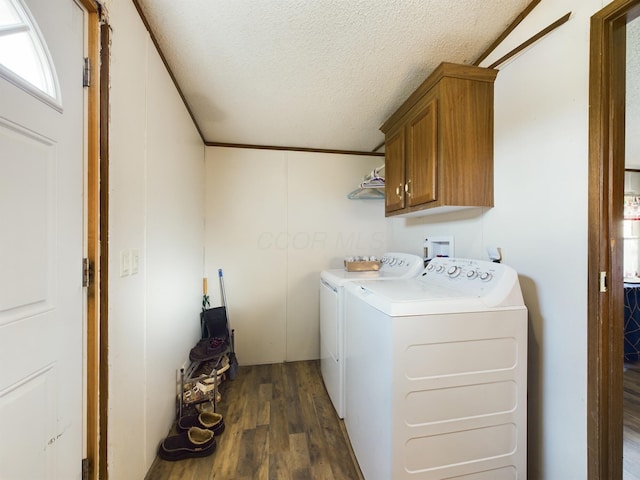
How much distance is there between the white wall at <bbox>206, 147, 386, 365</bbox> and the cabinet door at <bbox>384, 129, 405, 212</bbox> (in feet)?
2.31

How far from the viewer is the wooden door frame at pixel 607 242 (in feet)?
3.05

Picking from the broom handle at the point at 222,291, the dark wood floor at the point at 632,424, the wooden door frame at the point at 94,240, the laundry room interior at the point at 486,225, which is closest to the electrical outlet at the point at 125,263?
the laundry room interior at the point at 486,225

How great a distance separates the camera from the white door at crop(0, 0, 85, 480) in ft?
2.14

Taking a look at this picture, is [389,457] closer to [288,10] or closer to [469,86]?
[469,86]

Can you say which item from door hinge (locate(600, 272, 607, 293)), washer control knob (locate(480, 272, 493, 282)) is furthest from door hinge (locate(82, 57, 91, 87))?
door hinge (locate(600, 272, 607, 293))

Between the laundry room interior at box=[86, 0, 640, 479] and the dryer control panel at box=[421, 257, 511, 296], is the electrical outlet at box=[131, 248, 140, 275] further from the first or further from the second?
the dryer control panel at box=[421, 257, 511, 296]

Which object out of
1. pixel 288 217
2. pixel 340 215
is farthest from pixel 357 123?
pixel 288 217

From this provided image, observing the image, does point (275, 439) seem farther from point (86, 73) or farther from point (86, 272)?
point (86, 73)

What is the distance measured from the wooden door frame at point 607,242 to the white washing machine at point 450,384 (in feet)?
0.75

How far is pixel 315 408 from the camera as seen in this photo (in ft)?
6.25

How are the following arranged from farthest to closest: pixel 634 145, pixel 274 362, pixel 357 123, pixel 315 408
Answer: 1. pixel 274 362
2. pixel 634 145
3. pixel 357 123
4. pixel 315 408

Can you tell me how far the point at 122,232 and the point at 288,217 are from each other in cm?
171

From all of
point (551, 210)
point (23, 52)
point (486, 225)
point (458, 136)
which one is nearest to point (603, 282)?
point (551, 210)

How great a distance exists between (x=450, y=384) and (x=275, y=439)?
3.92 feet
